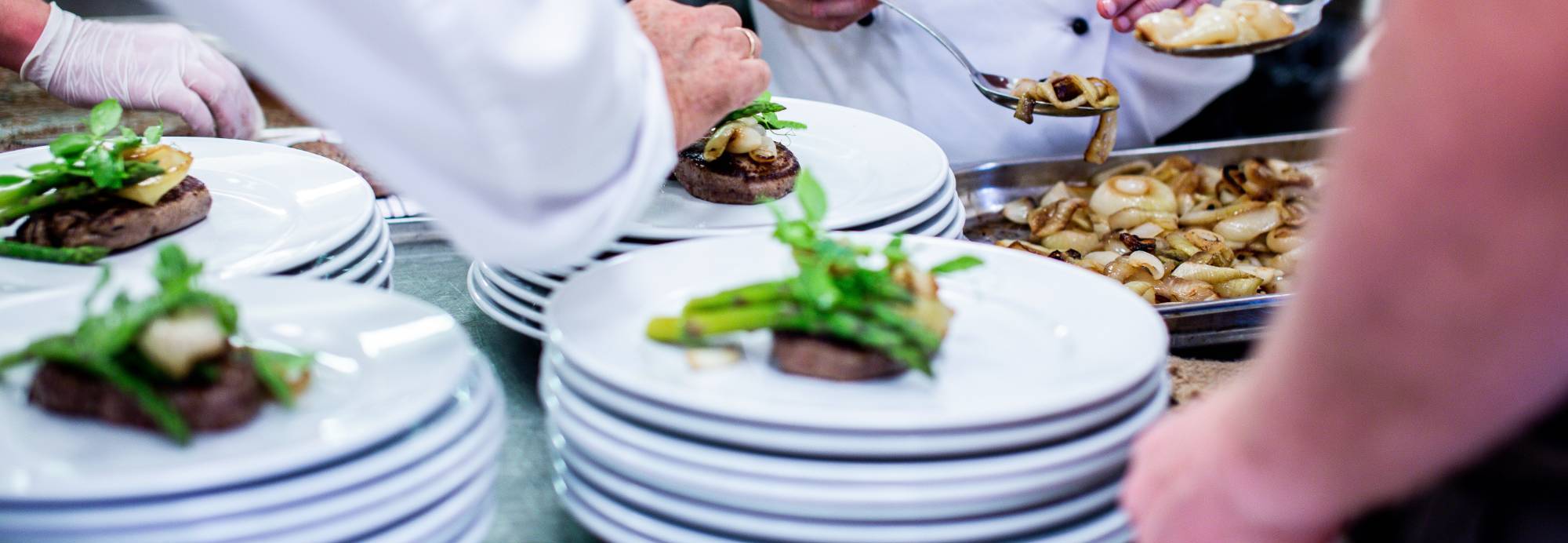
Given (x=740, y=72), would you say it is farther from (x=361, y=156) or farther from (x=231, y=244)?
(x=231, y=244)

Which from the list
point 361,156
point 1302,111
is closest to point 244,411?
point 361,156

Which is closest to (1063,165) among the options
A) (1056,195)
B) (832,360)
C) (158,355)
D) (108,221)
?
(1056,195)

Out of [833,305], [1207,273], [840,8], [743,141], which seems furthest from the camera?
[840,8]

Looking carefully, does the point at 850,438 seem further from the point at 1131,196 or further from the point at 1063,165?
the point at 1063,165

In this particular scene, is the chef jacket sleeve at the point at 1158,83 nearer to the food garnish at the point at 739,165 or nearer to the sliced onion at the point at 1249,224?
the sliced onion at the point at 1249,224

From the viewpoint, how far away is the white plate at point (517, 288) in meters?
1.21

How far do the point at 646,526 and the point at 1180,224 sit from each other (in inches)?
52.9

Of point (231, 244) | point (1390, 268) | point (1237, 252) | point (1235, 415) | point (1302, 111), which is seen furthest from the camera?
point (1302, 111)

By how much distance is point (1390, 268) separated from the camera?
611mm

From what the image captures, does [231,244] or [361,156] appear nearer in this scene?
[361,156]

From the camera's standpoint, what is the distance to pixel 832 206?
1381 millimetres

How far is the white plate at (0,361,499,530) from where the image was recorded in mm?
714

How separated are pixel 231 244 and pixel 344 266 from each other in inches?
5.3

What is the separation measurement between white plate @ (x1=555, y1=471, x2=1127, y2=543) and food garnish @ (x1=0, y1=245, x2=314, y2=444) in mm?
231
